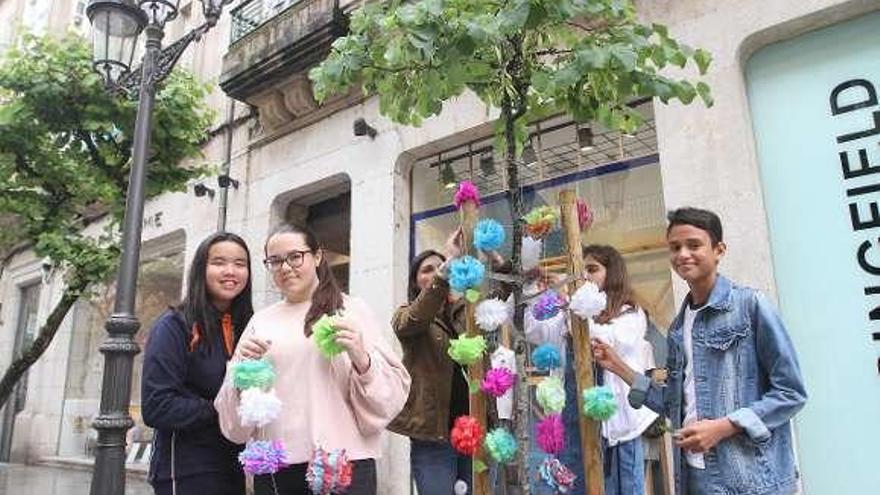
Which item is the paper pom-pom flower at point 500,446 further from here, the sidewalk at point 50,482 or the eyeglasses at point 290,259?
the sidewalk at point 50,482

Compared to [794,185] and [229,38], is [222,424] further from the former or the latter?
[229,38]

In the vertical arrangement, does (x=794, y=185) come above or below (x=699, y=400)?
above

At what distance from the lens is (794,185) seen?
5113mm

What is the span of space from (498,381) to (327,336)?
26.5 inches

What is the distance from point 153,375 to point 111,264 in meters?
4.73

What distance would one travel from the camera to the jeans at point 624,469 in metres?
3.66

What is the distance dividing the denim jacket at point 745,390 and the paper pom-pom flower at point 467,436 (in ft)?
2.62

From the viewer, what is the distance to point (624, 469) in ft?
12.0

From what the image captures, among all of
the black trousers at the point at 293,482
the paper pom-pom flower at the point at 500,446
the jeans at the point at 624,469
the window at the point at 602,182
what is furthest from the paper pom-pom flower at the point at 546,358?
the window at the point at 602,182

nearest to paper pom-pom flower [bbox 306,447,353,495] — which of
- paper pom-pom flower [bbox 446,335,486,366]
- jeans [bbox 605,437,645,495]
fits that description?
paper pom-pom flower [bbox 446,335,486,366]

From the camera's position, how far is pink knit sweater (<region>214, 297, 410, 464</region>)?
2.49 metres

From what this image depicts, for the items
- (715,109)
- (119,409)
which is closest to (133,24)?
(119,409)

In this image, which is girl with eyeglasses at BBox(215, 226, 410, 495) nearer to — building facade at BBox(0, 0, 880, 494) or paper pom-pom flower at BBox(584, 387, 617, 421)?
paper pom-pom flower at BBox(584, 387, 617, 421)

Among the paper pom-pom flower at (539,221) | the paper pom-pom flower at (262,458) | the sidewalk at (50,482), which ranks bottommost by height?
the sidewalk at (50,482)
